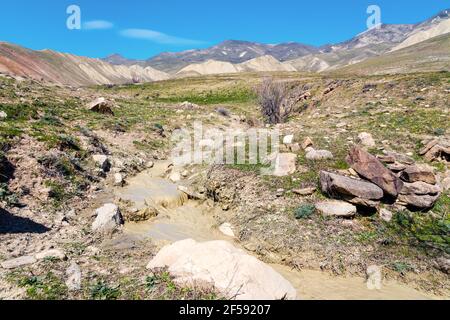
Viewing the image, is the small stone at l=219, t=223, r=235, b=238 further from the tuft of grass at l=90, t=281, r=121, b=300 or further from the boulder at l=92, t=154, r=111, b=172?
the boulder at l=92, t=154, r=111, b=172

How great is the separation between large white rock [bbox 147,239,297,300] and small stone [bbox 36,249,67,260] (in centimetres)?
204

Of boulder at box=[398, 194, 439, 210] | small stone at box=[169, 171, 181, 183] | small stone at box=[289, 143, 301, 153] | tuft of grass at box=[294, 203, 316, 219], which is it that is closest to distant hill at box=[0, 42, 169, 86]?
small stone at box=[169, 171, 181, 183]

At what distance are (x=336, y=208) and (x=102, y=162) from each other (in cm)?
968

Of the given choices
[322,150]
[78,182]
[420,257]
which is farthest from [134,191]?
[420,257]

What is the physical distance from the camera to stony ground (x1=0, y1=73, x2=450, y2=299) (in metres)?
7.27

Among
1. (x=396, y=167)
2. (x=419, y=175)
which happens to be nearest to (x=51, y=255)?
(x=396, y=167)

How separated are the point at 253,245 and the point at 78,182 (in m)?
6.80

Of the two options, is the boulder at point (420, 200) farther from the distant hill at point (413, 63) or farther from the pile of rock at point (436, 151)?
the distant hill at point (413, 63)

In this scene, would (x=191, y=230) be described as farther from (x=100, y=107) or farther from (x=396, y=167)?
(x=100, y=107)

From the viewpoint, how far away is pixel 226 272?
6.62 m

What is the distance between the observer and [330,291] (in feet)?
26.3

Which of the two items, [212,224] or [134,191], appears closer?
[212,224]

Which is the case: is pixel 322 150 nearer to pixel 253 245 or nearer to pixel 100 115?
pixel 253 245
